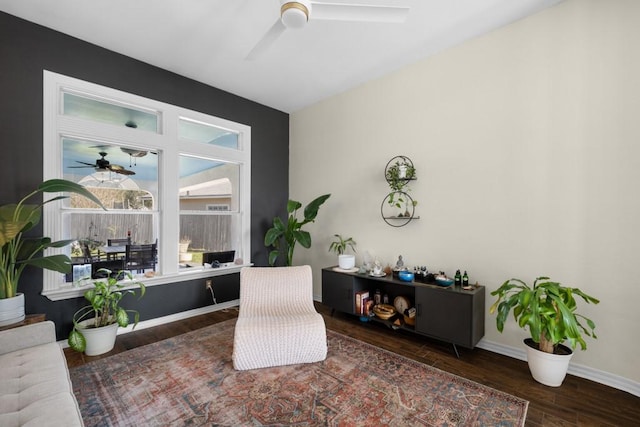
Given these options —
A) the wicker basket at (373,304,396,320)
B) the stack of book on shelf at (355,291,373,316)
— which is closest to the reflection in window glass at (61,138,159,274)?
the stack of book on shelf at (355,291,373,316)

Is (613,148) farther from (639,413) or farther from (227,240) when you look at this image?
(227,240)

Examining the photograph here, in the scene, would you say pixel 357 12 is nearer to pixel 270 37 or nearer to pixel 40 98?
pixel 270 37

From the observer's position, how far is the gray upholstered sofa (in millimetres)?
1189

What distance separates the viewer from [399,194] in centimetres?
336

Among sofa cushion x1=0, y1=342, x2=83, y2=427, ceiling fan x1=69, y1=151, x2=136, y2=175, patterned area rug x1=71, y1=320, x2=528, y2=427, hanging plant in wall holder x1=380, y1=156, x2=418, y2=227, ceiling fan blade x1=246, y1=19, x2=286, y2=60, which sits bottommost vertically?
patterned area rug x1=71, y1=320, x2=528, y2=427

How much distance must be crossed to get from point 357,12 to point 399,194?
1.98 m

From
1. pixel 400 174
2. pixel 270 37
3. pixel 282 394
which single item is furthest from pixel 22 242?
pixel 400 174

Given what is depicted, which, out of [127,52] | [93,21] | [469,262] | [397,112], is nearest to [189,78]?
[127,52]

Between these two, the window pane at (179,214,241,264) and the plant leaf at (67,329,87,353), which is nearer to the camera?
the plant leaf at (67,329,87,353)

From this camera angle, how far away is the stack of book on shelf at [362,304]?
129 inches

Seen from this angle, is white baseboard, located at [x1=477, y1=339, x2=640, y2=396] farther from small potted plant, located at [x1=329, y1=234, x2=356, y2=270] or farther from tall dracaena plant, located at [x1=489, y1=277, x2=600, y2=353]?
small potted plant, located at [x1=329, y1=234, x2=356, y2=270]

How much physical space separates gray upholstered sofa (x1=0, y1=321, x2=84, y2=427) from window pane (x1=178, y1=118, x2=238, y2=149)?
2.47 meters

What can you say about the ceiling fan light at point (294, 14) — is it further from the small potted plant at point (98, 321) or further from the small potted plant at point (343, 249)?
the small potted plant at point (98, 321)

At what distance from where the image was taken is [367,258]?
3.66 metres
